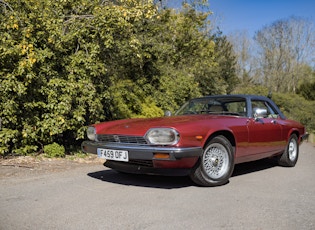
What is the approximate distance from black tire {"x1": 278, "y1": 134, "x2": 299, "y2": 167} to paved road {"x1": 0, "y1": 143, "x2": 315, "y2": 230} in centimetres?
83

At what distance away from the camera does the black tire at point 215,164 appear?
15.1 ft

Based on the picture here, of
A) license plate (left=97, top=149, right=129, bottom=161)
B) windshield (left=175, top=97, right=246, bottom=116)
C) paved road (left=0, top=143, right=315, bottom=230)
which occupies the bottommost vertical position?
paved road (left=0, top=143, right=315, bottom=230)

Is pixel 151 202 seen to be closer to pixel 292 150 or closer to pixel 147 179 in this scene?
pixel 147 179

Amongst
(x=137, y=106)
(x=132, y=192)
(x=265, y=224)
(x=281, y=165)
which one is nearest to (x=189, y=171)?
(x=132, y=192)

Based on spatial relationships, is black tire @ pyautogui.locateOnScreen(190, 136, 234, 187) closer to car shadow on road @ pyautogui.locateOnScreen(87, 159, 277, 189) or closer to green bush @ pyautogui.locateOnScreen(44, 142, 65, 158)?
car shadow on road @ pyautogui.locateOnScreen(87, 159, 277, 189)

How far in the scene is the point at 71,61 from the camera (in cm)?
714

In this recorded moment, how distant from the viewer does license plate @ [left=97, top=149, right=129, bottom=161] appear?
450 cm

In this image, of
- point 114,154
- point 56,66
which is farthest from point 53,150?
point 114,154

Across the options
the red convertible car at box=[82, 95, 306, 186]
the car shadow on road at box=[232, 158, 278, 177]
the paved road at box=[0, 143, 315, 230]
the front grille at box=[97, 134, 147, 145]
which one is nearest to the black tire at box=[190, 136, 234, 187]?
the red convertible car at box=[82, 95, 306, 186]

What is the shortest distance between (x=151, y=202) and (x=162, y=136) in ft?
2.74

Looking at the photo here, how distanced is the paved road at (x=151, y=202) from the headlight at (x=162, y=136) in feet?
2.09

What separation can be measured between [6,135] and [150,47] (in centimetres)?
645

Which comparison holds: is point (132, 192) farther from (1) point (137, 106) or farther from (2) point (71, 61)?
(1) point (137, 106)

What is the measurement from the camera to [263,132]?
5664 mm
